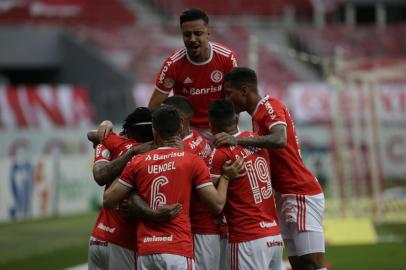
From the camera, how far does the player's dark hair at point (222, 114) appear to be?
9.38 m

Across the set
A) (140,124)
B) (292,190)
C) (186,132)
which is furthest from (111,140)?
(292,190)

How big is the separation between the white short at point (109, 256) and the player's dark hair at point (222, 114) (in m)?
1.39

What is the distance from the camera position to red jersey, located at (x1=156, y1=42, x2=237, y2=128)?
10.4 m

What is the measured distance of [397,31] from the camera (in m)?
48.3

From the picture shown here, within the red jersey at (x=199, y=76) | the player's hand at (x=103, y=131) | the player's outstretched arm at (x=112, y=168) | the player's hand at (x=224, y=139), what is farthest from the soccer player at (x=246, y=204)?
the player's hand at (x=103, y=131)

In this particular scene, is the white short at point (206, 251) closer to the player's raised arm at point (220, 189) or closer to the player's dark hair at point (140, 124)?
the player's raised arm at point (220, 189)

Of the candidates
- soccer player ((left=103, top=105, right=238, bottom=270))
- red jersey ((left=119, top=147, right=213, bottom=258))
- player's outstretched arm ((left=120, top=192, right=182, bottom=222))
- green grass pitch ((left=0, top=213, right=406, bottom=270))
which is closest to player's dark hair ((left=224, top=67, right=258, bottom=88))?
soccer player ((left=103, top=105, right=238, bottom=270))

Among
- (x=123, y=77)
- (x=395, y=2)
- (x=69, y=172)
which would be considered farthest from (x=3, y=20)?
(x=395, y=2)

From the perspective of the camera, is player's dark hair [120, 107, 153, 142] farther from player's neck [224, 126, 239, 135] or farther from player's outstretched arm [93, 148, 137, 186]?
player's neck [224, 126, 239, 135]

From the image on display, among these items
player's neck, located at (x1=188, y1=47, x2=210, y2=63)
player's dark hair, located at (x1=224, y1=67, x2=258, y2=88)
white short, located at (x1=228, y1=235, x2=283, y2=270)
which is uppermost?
player's neck, located at (x1=188, y1=47, x2=210, y2=63)

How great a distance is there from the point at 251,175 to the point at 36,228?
15.1 meters

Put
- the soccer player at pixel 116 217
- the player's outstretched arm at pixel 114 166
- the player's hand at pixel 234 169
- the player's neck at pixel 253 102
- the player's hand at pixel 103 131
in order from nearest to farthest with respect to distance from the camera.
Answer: the player's outstretched arm at pixel 114 166 < the player's hand at pixel 234 169 < the soccer player at pixel 116 217 < the player's hand at pixel 103 131 < the player's neck at pixel 253 102

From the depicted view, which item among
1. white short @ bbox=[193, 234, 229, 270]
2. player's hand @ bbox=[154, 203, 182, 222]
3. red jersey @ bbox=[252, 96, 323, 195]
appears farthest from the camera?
red jersey @ bbox=[252, 96, 323, 195]

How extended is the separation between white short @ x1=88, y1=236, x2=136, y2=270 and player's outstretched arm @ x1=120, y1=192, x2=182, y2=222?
0.75 meters
